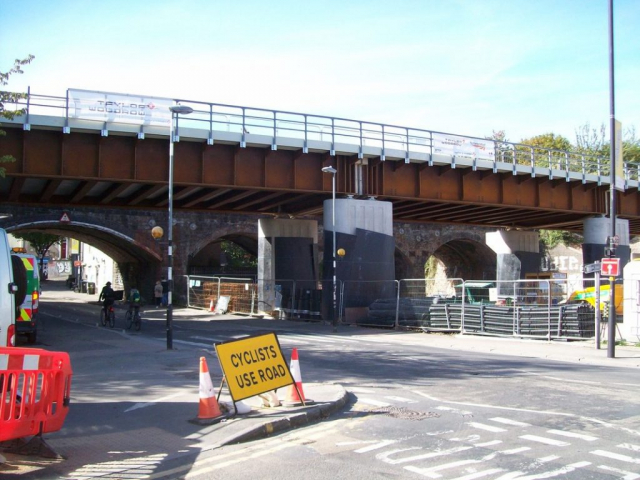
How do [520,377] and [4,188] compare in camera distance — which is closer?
[520,377]

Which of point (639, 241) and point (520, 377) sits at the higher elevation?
point (639, 241)

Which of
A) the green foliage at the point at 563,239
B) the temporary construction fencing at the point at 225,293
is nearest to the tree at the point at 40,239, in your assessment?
the temporary construction fencing at the point at 225,293

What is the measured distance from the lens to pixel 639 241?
68250 millimetres

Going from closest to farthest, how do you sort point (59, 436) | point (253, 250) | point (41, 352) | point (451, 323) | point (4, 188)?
point (41, 352)
point (59, 436)
point (451, 323)
point (4, 188)
point (253, 250)

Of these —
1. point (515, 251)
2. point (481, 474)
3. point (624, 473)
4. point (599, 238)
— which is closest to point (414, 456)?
point (481, 474)

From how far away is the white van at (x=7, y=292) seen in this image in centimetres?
870

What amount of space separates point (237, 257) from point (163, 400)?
70154 millimetres

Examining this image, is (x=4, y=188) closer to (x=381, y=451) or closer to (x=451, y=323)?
(x=451, y=323)

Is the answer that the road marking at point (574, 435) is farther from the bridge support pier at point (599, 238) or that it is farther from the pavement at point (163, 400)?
the bridge support pier at point (599, 238)

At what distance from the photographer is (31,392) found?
6664 millimetres

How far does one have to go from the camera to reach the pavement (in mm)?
7773

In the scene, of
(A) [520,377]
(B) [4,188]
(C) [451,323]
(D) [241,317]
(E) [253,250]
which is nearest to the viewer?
(A) [520,377]

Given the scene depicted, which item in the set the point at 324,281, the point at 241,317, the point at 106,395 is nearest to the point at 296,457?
the point at 106,395

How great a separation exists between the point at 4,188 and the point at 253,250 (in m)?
36.7
